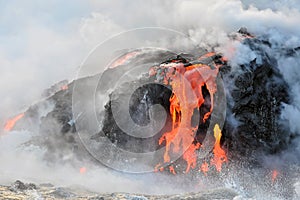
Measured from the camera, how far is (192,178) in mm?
49062

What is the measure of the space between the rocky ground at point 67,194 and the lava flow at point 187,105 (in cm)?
1337

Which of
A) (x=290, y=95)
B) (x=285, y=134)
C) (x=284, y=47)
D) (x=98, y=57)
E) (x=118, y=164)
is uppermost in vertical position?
(x=98, y=57)

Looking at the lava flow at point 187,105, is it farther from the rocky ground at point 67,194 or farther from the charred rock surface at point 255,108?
the rocky ground at point 67,194

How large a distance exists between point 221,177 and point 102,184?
45.4 feet

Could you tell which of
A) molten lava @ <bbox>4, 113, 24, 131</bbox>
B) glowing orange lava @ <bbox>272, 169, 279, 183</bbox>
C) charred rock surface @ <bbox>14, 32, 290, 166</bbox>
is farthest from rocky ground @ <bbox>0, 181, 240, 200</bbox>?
molten lava @ <bbox>4, 113, 24, 131</bbox>

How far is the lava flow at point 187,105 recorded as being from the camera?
166ft

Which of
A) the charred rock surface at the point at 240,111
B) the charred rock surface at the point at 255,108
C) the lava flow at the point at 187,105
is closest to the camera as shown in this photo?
the lava flow at the point at 187,105

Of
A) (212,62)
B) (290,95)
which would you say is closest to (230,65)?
(212,62)

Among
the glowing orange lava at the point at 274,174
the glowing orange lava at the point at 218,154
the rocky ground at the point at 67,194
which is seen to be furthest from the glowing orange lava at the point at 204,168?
the rocky ground at the point at 67,194

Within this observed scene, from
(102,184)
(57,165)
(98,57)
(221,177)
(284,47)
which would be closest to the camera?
(102,184)

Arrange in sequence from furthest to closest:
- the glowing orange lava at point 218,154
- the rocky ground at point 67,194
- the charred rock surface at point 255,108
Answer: the charred rock surface at point 255,108 < the glowing orange lava at point 218,154 < the rocky ground at point 67,194

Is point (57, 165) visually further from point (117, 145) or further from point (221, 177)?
point (221, 177)

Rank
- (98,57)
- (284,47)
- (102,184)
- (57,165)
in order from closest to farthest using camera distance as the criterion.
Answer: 1. (102,184)
2. (57,165)
3. (284,47)
4. (98,57)

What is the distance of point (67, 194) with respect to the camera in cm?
3741
